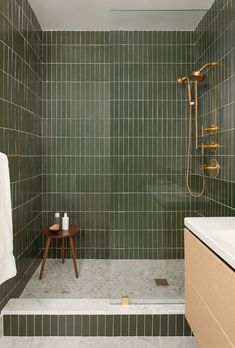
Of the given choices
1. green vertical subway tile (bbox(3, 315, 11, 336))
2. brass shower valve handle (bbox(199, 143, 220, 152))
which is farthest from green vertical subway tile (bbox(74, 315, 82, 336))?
brass shower valve handle (bbox(199, 143, 220, 152))

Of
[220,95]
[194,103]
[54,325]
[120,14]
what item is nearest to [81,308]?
[54,325]

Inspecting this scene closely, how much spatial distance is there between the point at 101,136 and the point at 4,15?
1428mm

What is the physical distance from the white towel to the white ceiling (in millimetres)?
1567

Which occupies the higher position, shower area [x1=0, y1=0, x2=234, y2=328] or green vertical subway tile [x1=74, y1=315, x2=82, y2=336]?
shower area [x1=0, y1=0, x2=234, y2=328]

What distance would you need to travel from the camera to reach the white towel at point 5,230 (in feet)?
4.95

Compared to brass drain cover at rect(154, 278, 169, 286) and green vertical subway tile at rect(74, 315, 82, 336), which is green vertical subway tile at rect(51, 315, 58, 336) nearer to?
green vertical subway tile at rect(74, 315, 82, 336)

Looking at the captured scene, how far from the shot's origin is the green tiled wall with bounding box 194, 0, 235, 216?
2.06m

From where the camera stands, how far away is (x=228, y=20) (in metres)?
2.09

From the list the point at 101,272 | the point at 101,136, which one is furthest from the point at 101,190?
the point at 101,272

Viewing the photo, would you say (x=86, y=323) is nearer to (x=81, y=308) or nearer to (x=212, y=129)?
(x=81, y=308)

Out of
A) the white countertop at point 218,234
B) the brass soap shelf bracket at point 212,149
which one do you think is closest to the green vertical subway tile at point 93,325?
the white countertop at point 218,234

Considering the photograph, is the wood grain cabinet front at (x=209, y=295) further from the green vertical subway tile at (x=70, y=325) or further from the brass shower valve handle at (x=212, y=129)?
the brass shower valve handle at (x=212, y=129)

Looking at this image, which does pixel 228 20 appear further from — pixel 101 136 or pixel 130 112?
pixel 101 136

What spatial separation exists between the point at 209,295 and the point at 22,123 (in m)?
1.92
